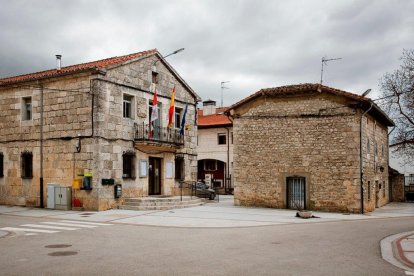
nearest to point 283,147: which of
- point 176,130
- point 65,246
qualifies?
point 176,130

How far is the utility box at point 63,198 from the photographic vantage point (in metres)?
22.3

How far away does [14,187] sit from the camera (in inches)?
966

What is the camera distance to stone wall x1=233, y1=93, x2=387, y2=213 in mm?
22328

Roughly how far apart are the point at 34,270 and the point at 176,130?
18614 mm

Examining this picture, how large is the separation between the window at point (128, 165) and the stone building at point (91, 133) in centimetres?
5

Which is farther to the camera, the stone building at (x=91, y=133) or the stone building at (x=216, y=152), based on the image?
the stone building at (x=216, y=152)

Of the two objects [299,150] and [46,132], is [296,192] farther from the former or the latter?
[46,132]

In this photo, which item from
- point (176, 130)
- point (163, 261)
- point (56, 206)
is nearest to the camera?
point (163, 261)

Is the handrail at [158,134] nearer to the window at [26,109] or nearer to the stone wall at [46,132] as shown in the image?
the stone wall at [46,132]

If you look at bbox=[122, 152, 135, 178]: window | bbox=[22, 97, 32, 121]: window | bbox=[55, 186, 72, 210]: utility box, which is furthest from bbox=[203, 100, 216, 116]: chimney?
bbox=[55, 186, 72, 210]: utility box

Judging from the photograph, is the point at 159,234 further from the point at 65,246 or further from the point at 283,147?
the point at 283,147

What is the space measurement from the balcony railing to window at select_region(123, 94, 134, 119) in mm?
734

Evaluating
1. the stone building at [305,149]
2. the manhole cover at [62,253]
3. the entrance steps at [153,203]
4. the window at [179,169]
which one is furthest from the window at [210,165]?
the manhole cover at [62,253]

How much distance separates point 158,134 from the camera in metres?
25.6
